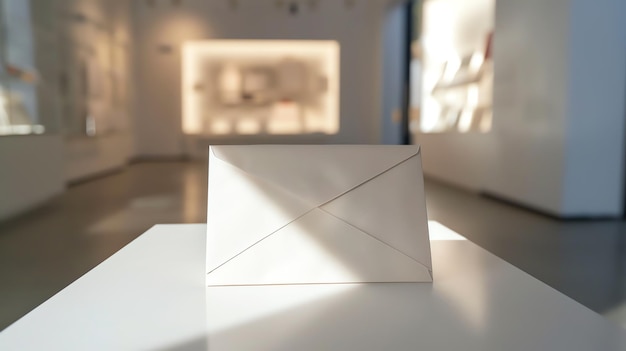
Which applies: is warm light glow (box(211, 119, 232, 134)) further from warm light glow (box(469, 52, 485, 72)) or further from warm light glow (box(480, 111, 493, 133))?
warm light glow (box(480, 111, 493, 133))

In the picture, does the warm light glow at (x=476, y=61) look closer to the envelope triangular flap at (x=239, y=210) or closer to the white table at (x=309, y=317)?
the white table at (x=309, y=317)

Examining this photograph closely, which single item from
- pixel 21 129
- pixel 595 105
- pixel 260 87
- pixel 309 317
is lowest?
pixel 309 317

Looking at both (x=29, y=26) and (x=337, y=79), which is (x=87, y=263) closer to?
(x=29, y=26)

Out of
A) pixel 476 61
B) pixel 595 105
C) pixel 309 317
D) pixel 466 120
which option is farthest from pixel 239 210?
pixel 466 120

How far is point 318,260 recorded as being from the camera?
3.39 ft

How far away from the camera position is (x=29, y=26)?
450cm

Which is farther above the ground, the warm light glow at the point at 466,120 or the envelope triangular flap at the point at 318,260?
the warm light glow at the point at 466,120

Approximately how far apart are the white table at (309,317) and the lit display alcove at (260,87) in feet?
28.1

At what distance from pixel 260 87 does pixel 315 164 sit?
860 cm

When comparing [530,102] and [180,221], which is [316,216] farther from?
[530,102]

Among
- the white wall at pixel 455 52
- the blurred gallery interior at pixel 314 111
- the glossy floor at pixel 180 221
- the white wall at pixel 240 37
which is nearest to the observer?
the glossy floor at pixel 180 221

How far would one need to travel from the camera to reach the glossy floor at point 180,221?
2.15 m

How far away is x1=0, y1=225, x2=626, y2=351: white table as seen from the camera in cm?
76

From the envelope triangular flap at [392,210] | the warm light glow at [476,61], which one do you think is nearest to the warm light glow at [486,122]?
the warm light glow at [476,61]
